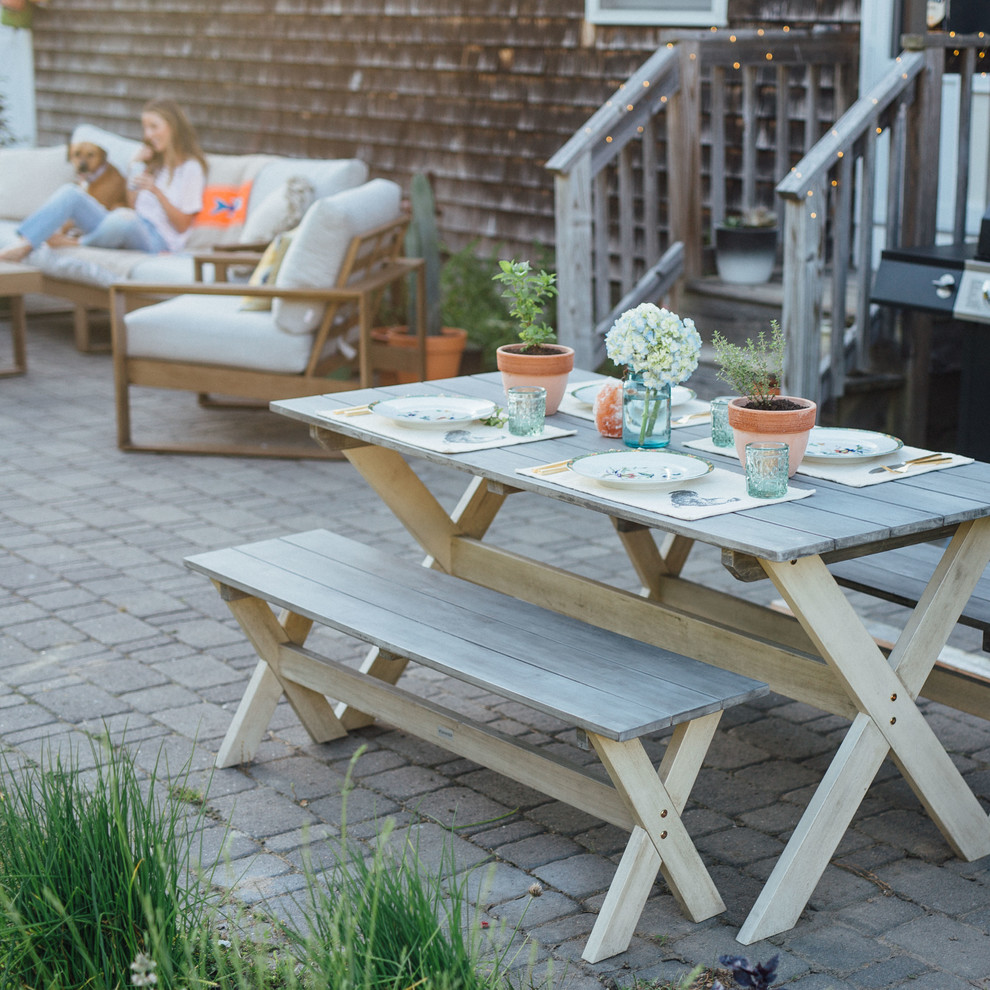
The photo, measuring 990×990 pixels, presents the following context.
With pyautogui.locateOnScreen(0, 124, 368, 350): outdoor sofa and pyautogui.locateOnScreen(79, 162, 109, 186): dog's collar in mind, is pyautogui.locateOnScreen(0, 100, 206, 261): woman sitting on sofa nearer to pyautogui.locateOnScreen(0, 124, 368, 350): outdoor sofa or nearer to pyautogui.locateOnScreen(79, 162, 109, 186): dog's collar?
pyautogui.locateOnScreen(0, 124, 368, 350): outdoor sofa

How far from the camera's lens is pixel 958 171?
17.6ft

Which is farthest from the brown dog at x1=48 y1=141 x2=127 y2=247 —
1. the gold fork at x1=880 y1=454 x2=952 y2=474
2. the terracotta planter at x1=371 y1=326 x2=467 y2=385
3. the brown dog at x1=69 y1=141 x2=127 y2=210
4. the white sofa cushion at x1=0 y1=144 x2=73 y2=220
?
the gold fork at x1=880 y1=454 x2=952 y2=474

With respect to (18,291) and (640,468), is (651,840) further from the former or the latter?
(18,291)

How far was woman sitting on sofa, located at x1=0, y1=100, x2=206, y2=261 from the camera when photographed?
25.8 feet

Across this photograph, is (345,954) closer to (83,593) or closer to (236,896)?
(236,896)

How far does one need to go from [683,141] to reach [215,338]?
2172 millimetres

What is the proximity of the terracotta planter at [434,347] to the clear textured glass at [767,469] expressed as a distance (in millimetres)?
4102

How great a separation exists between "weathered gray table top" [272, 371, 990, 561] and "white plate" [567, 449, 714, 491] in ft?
0.25

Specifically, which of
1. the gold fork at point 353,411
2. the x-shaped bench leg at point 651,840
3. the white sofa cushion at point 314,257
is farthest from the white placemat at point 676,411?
the white sofa cushion at point 314,257

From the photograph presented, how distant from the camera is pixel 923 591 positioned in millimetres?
3047

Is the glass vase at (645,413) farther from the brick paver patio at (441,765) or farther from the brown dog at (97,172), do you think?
the brown dog at (97,172)

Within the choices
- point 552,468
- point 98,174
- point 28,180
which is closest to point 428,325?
point 98,174

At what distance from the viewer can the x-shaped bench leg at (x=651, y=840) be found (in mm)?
2533

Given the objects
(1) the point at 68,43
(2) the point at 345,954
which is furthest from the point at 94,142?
(2) the point at 345,954
